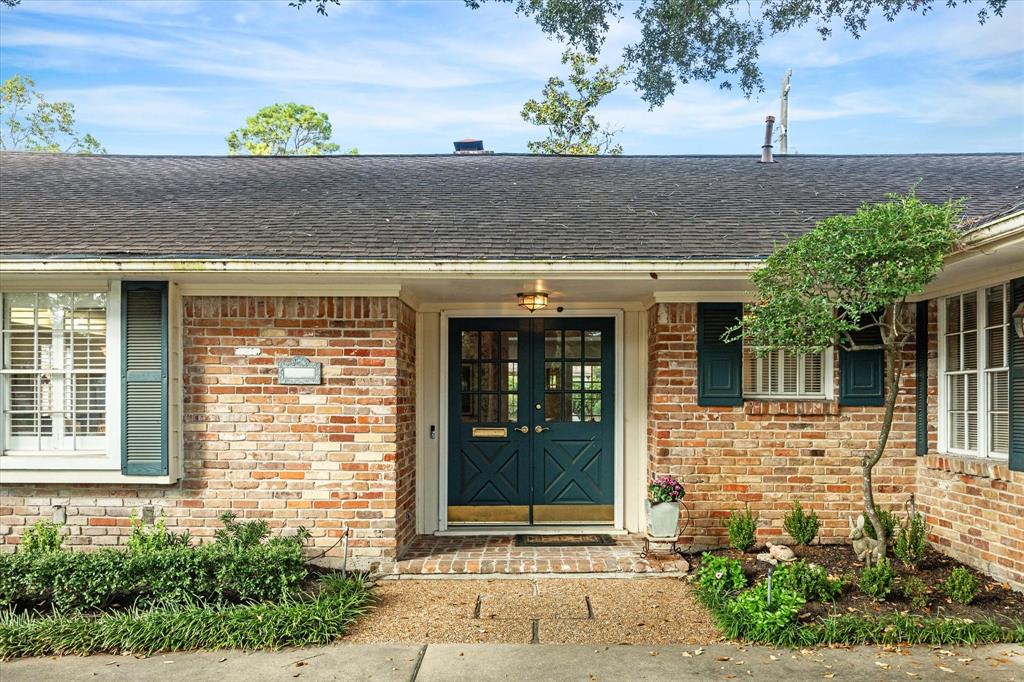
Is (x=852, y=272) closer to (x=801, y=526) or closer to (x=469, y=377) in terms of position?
(x=801, y=526)

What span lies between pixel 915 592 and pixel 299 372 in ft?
16.2

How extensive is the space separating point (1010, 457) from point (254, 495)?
19.2 feet

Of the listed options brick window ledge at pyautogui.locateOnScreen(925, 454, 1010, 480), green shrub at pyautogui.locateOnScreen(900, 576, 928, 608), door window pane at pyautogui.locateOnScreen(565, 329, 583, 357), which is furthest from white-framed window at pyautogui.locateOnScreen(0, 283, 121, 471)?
brick window ledge at pyautogui.locateOnScreen(925, 454, 1010, 480)

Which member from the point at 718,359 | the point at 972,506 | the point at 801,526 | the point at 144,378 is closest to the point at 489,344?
the point at 718,359

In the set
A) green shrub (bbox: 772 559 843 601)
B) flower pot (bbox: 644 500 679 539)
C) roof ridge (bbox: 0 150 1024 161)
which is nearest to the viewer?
green shrub (bbox: 772 559 843 601)

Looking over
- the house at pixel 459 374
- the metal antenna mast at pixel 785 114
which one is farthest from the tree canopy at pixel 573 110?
the house at pixel 459 374

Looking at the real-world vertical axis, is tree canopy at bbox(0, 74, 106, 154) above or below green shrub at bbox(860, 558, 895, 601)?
above

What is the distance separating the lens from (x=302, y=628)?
4.71m

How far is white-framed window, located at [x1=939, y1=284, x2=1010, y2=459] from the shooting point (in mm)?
5574

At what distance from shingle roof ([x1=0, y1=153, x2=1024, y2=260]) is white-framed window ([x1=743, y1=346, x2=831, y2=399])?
117cm

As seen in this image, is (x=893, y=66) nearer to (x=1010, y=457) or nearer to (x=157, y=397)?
(x=1010, y=457)

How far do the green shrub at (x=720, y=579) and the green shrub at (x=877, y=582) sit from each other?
2.67ft

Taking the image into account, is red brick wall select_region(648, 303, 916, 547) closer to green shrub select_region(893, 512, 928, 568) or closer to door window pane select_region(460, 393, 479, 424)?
green shrub select_region(893, 512, 928, 568)

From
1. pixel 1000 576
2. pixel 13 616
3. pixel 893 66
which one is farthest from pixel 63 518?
pixel 893 66
